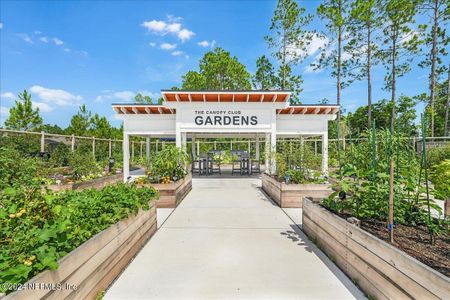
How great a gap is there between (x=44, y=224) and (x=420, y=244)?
3.51m

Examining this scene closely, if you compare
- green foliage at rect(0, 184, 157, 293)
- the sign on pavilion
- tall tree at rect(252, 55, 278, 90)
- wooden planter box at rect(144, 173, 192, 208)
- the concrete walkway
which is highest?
tall tree at rect(252, 55, 278, 90)

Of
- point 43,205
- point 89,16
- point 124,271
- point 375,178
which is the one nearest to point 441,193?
point 375,178

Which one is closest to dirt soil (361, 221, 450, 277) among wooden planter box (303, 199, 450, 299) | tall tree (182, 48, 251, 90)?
wooden planter box (303, 199, 450, 299)

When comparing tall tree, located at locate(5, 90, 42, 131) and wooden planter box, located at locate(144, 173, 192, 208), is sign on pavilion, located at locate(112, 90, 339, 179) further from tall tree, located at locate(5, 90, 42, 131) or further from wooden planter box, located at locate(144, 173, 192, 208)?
tall tree, located at locate(5, 90, 42, 131)

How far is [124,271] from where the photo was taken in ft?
8.42

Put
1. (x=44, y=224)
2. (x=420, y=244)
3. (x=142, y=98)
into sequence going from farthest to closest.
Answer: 1. (x=142, y=98)
2. (x=420, y=244)
3. (x=44, y=224)

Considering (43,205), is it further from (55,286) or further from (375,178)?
(375,178)

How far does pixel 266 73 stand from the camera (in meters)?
22.7

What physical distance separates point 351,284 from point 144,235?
263 centimetres

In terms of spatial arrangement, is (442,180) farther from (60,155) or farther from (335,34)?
(335,34)

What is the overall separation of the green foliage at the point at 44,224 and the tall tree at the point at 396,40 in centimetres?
1743

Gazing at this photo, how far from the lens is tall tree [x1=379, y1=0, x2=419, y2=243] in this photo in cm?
1462

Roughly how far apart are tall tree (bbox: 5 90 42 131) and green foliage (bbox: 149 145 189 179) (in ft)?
68.3

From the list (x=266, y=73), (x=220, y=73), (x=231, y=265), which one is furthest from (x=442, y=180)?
(x=220, y=73)
